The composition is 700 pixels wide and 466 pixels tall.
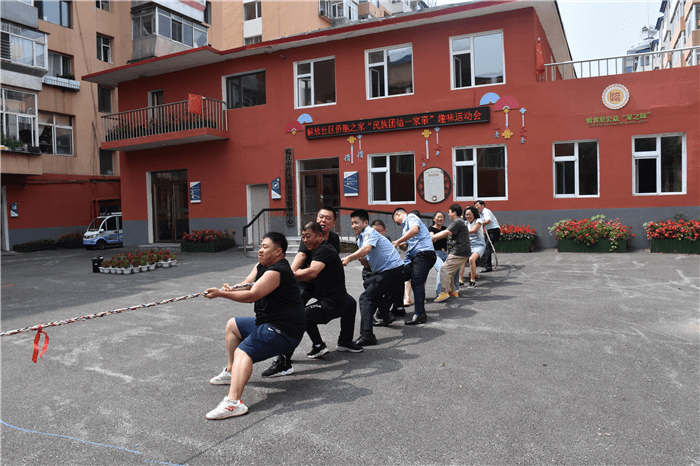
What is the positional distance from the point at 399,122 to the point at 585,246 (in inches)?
274

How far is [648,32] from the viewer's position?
55.5m

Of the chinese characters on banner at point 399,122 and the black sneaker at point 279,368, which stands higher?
the chinese characters on banner at point 399,122

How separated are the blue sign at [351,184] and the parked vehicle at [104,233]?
1241 centimetres

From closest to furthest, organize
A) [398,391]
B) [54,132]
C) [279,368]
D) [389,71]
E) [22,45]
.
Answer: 1. [398,391]
2. [279,368]
3. [389,71]
4. [22,45]
5. [54,132]

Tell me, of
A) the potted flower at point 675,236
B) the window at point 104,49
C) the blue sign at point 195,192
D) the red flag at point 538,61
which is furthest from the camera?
the window at point 104,49

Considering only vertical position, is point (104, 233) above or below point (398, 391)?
above

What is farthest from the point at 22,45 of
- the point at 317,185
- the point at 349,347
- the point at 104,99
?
the point at 349,347

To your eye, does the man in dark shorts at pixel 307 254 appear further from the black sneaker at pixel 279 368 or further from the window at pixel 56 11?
the window at pixel 56 11

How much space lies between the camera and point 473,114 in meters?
15.7

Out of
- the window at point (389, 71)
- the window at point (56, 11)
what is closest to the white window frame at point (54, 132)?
the window at point (56, 11)

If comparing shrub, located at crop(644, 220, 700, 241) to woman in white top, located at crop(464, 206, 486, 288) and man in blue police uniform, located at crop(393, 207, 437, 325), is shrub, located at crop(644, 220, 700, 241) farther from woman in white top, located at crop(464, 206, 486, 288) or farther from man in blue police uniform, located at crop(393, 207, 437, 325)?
man in blue police uniform, located at crop(393, 207, 437, 325)

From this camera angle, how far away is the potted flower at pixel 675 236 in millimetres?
12695

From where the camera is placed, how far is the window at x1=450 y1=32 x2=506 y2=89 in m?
15.7

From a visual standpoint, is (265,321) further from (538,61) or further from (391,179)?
(538,61)
